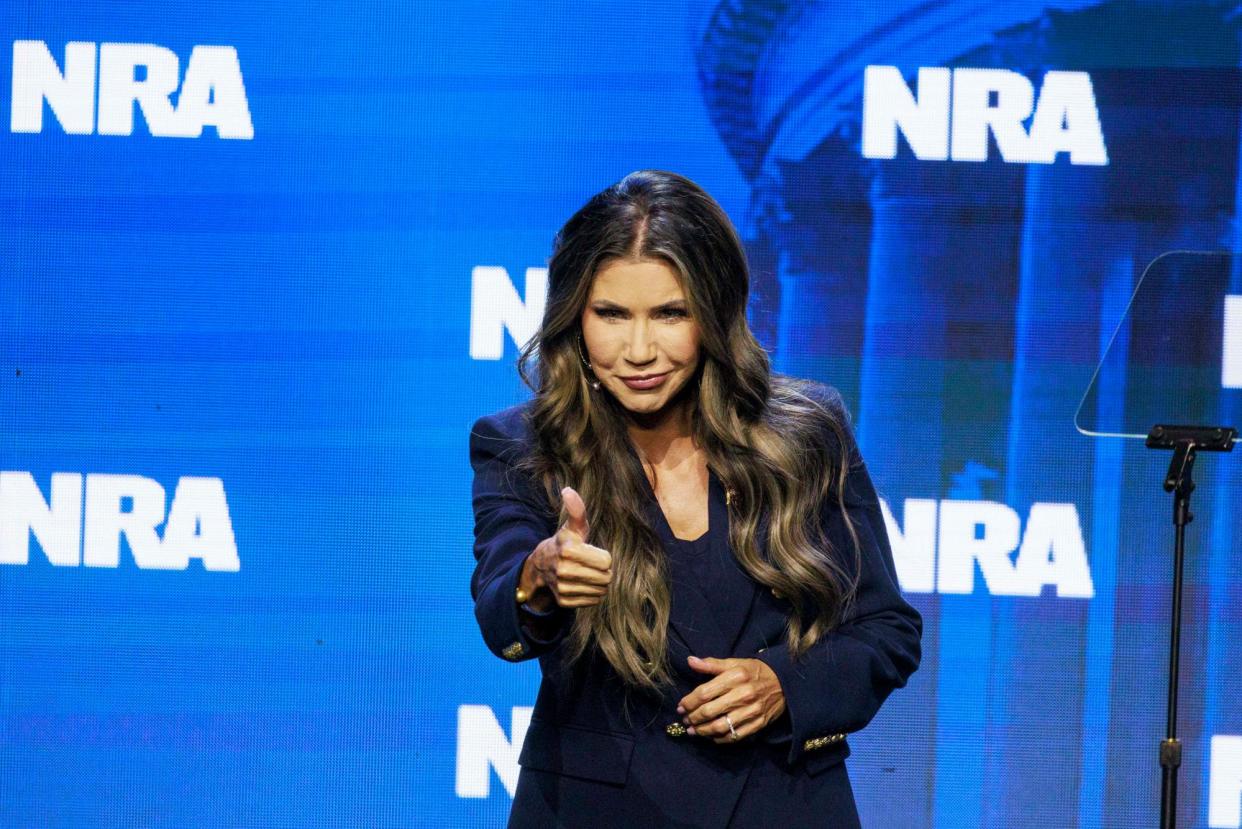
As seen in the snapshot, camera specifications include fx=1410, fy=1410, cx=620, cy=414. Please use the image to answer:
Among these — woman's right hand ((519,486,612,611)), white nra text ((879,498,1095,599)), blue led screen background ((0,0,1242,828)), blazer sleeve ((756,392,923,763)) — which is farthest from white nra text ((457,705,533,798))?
woman's right hand ((519,486,612,611))

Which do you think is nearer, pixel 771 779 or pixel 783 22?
pixel 771 779

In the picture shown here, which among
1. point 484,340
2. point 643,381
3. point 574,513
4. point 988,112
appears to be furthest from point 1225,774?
point 574,513

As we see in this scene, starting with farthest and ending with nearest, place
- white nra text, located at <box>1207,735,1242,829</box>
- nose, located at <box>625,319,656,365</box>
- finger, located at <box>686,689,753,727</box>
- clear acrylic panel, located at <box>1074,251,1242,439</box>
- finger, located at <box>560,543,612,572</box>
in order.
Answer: white nra text, located at <box>1207,735,1242,829</box> < clear acrylic panel, located at <box>1074,251,1242,439</box> < nose, located at <box>625,319,656,365</box> < finger, located at <box>686,689,753,727</box> < finger, located at <box>560,543,612,572</box>

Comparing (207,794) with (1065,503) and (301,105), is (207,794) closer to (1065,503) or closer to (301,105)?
(301,105)

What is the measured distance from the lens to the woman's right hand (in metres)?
1.32

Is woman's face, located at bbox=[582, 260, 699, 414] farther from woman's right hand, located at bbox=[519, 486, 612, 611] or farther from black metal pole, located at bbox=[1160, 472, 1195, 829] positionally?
black metal pole, located at bbox=[1160, 472, 1195, 829]

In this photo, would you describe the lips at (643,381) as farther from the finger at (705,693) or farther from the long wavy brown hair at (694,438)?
the finger at (705,693)

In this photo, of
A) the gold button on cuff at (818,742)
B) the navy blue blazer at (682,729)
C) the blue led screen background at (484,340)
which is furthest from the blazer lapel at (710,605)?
the blue led screen background at (484,340)

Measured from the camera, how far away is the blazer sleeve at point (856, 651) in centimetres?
150

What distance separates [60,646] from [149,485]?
0.41 metres

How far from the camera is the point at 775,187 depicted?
9.95ft

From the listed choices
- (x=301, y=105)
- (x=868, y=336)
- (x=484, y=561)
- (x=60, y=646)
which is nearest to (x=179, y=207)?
(x=301, y=105)

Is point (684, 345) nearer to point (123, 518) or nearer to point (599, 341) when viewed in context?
point (599, 341)

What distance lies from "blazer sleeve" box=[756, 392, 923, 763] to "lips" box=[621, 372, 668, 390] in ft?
0.73
